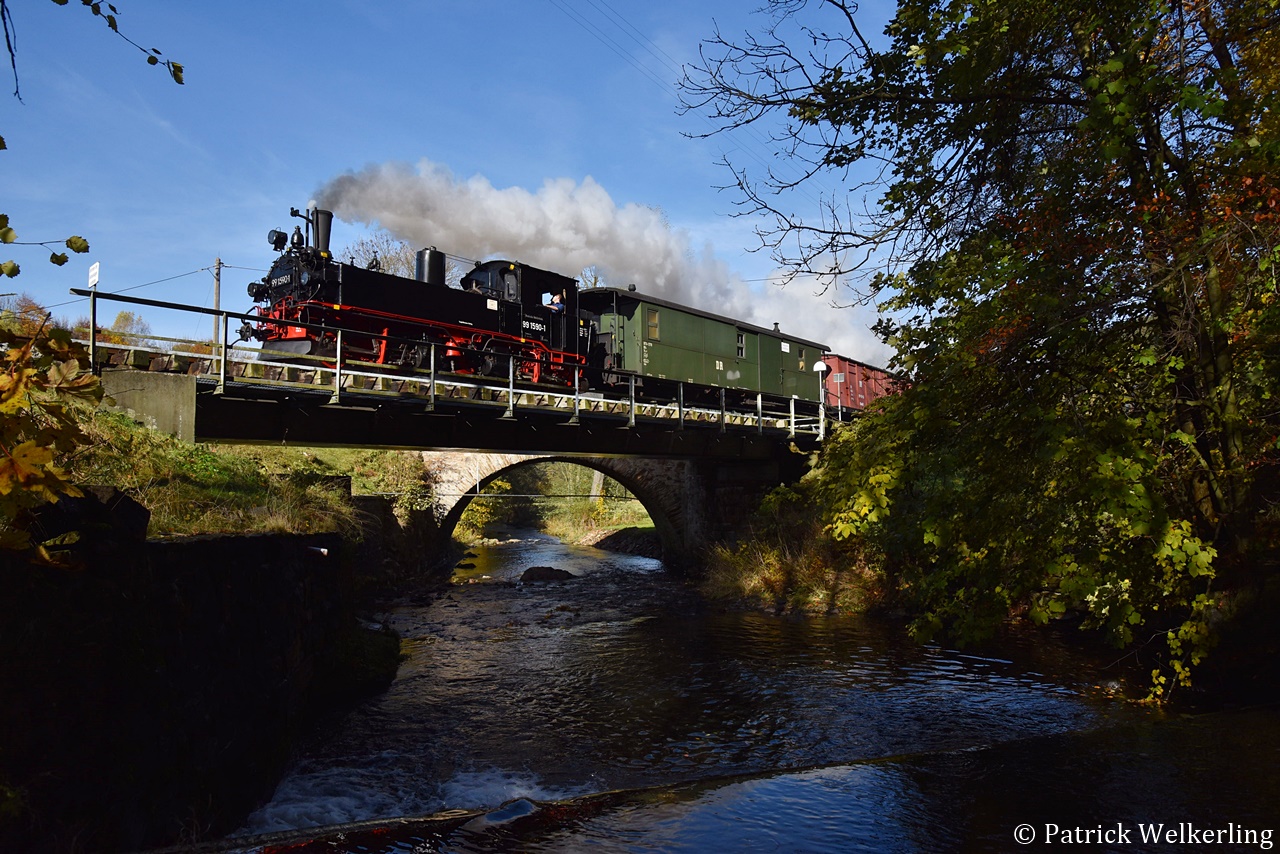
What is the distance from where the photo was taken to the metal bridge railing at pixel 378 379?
10289 mm

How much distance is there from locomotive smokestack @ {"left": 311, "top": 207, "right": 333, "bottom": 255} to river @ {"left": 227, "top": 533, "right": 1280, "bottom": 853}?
7963mm

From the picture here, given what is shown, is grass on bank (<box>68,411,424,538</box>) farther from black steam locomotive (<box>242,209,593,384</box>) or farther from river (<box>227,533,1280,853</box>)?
black steam locomotive (<box>242,209,593,384</box>)

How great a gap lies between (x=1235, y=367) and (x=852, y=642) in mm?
8641

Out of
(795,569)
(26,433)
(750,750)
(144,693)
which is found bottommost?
(750,750)

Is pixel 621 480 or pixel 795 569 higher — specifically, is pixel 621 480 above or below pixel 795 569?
above

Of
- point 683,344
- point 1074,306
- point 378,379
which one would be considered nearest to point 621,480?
point 683,344

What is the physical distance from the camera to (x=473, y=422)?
14156mm

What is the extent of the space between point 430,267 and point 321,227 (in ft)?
8.36

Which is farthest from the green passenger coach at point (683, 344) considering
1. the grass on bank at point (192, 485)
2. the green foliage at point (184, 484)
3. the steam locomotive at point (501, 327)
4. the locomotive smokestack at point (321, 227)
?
the green foliage at point (184, 484)

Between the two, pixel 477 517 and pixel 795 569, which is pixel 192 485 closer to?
pixel 795 569

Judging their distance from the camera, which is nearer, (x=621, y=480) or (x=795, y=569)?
(x=795, y=569)

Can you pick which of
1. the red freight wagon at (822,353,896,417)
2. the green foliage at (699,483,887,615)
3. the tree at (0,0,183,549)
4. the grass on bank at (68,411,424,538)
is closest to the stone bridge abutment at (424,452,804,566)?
the green foliage at (699,483,887,615)

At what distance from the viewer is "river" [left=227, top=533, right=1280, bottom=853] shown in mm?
4520

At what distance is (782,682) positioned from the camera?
11.0 metres
